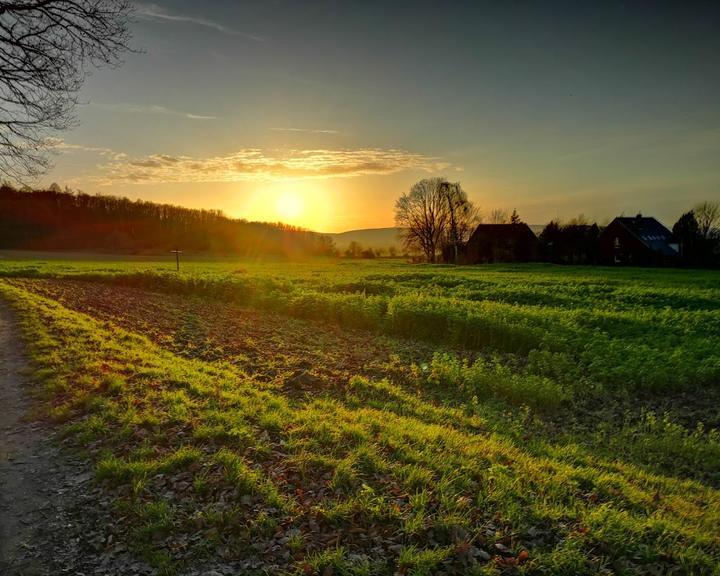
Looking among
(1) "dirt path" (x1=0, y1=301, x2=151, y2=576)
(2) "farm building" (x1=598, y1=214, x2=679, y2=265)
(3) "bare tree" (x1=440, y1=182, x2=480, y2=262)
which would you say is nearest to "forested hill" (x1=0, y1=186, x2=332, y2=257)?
(3) "bare tree" (x1=440, y1=182, x2=480, y2=262)

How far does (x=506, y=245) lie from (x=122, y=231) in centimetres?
A: 9576

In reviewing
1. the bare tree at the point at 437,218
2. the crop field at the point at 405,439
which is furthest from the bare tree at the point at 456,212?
the crop field at the point at 405,439

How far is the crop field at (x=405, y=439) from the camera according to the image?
509cm

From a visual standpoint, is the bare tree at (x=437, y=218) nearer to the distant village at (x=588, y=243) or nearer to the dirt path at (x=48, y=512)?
the distant village at (x=588, y=243)

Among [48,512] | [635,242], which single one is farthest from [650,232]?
[48,512]

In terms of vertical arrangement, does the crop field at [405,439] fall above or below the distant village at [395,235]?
below

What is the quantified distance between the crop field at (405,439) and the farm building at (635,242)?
58555 mm

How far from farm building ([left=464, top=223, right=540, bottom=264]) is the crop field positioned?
200 feet

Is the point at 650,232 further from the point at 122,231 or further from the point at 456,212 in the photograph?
the point at 122,231

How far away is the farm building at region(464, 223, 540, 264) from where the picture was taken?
78750mm

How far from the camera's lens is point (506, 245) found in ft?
259

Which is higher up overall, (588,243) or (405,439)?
(588,243)

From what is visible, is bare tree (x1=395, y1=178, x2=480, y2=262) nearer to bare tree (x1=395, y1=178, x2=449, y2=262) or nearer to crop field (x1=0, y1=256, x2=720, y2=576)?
bare tree (x1=395, y1=178, x2=449, y2=262)

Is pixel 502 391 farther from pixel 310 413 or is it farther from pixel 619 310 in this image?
pixel 619 310
